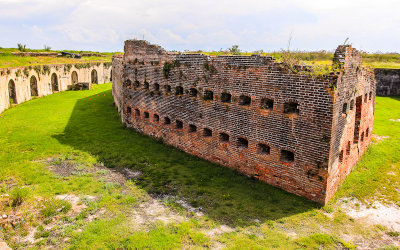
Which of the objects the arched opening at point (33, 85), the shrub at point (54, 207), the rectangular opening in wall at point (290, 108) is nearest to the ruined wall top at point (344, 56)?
the rectangular opening in wall at point (290, 108)

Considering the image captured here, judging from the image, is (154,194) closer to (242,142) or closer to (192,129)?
(242,142)

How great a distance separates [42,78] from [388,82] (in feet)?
116

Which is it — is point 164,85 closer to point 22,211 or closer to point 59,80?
point 22,211

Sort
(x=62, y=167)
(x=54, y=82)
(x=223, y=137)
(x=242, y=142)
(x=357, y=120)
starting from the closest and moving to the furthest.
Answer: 1. (x=242, y=142)
2. (x=62, y=167)
3. (x=223, y=137)
4. (x=357, y=120)
5. (x=54, y=82)

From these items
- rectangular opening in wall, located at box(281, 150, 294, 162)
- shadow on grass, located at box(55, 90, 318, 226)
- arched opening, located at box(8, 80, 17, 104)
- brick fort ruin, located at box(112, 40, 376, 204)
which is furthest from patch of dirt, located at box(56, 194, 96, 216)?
arched opening, located at box(8, 80, 17, 104)

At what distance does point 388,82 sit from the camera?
30141mm

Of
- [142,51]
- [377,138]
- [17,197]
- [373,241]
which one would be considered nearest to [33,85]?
[142,51]

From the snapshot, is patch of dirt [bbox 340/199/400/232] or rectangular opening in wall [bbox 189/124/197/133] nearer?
patch of dirt [bbox 340/199/400/232]

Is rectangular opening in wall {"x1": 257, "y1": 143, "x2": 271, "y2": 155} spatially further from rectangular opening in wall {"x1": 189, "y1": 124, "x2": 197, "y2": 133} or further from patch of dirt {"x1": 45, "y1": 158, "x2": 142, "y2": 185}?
patch of dirt {"x1": 45, "y1": 158, "x2": 142, "y2": 185}

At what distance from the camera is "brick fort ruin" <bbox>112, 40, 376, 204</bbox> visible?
28.1ft

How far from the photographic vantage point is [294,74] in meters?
8.73

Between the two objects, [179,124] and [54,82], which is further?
[54,82]

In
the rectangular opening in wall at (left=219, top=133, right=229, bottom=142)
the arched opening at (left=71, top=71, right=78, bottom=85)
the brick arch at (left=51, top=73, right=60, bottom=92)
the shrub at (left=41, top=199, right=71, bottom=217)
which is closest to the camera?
the shrub at (left=41, top=199, right=71, bottom=217)

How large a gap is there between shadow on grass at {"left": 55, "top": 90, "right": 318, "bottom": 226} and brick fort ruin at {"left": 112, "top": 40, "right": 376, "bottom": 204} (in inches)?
20.4
